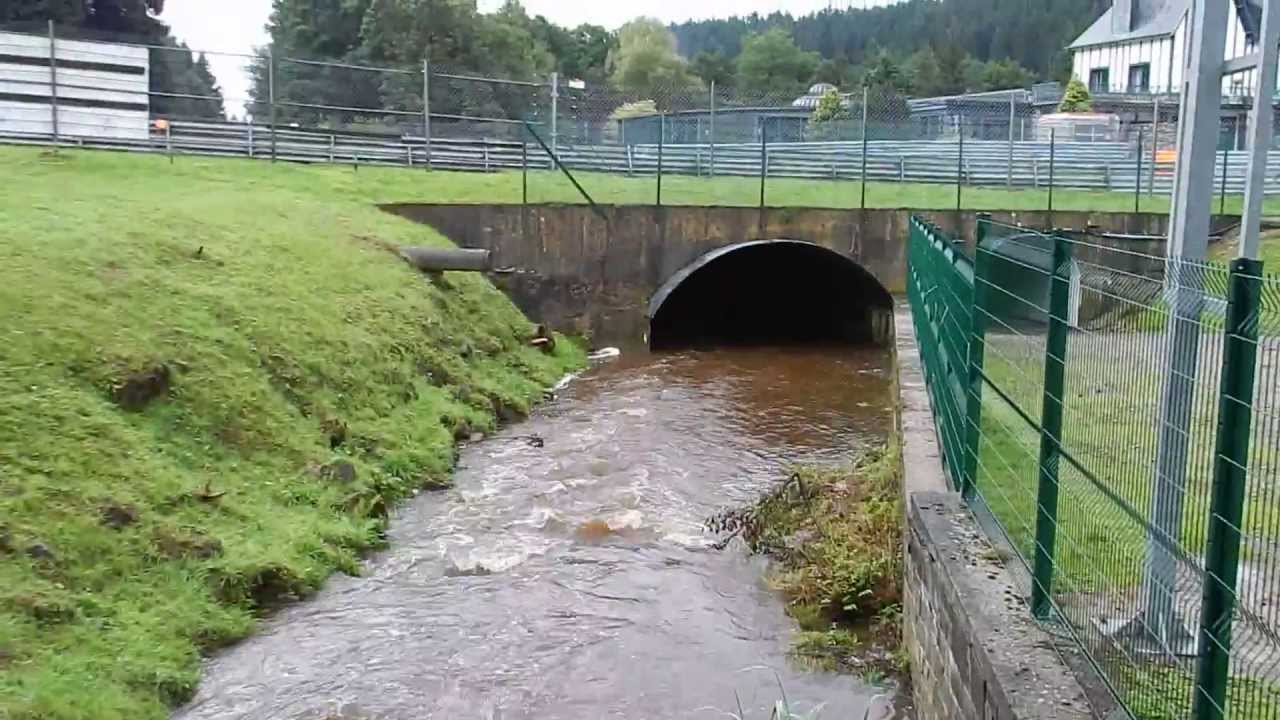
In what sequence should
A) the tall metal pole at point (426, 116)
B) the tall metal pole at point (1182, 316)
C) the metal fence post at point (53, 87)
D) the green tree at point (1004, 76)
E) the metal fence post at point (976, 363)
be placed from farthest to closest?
1. the green tree at point (1004, 76)
2. the tall metal pole at point (426, 116)
3. the metal fence post at point (53, 87)
4. the metal fence post at point (976, 363)
5. the tall metal pole at point (1182, 316)

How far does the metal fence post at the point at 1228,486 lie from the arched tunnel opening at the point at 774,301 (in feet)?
47.6

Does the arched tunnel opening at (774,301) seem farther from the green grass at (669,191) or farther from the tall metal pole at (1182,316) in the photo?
the tall metal pole at (1182,316)

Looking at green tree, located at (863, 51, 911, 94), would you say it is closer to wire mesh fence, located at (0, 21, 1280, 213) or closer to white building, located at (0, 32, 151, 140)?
wire mesh fence, located at (0, 21, 1280, 213)

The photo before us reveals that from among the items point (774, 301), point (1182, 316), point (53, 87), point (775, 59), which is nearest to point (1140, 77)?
point (774, 301)

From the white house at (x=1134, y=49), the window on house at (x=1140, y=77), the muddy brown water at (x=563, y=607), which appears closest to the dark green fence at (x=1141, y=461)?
the muddy brown water at (x=563, y=607)

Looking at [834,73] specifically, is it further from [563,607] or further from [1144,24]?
[563,607]

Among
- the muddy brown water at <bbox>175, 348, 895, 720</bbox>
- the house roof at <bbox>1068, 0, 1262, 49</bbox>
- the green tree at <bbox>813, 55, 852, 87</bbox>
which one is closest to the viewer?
the muddy brown water at <bbox>175, 348, 895, 720</bbox>

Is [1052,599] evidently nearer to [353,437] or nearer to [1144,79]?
[353,437]

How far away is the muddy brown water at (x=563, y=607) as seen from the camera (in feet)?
18.8

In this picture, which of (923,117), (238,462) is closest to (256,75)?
(923,117)

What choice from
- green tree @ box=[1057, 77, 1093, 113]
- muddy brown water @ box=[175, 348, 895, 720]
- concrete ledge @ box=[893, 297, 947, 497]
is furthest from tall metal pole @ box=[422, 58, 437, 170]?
green tree @ box=[1057, 77, 1093, 113]

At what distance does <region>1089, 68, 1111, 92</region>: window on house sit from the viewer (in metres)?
60.7

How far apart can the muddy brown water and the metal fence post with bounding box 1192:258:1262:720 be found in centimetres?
288

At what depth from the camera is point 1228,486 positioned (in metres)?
2.65
